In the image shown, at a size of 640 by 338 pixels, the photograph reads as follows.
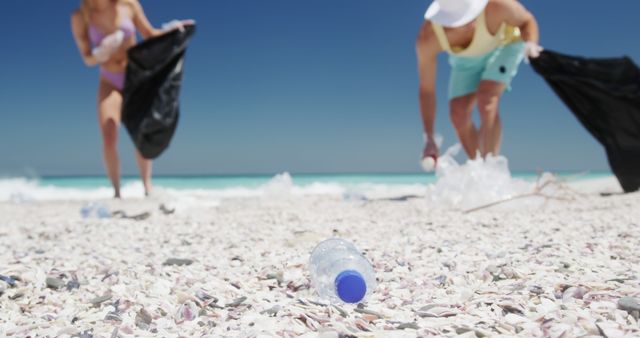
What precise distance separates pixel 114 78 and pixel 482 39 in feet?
12.0

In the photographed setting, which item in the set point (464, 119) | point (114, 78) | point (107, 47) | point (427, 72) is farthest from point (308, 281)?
point (114, 78)

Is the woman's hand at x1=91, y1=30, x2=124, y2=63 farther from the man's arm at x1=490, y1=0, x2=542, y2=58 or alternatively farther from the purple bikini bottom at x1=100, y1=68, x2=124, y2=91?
the man's arm at x1=490, y1=0, x2=542, y2=58

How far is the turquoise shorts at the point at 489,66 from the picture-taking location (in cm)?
425

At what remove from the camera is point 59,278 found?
165cm

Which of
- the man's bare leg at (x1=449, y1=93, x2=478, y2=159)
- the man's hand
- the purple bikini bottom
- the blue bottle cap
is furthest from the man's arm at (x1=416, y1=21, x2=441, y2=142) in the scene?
the blue bottle cap

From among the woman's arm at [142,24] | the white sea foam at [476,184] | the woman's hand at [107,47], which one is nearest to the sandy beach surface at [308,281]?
the white sea foam at [476,184]

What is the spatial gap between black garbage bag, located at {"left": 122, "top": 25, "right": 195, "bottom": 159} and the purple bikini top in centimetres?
27

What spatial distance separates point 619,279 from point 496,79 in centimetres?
315

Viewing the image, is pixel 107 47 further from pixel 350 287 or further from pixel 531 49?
pixel 350 287

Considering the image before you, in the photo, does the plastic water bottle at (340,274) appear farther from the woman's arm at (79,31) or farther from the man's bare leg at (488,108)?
the woman's arm at (79,31)

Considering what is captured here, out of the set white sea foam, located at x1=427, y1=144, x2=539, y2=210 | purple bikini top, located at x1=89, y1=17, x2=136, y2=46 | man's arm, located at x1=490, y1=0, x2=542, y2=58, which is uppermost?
man's arm, located at x1=490, y1=0, x2=542, y2=58

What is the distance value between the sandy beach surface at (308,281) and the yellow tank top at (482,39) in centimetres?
177

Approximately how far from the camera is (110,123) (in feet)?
16.8

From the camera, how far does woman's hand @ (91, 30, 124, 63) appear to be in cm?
484
